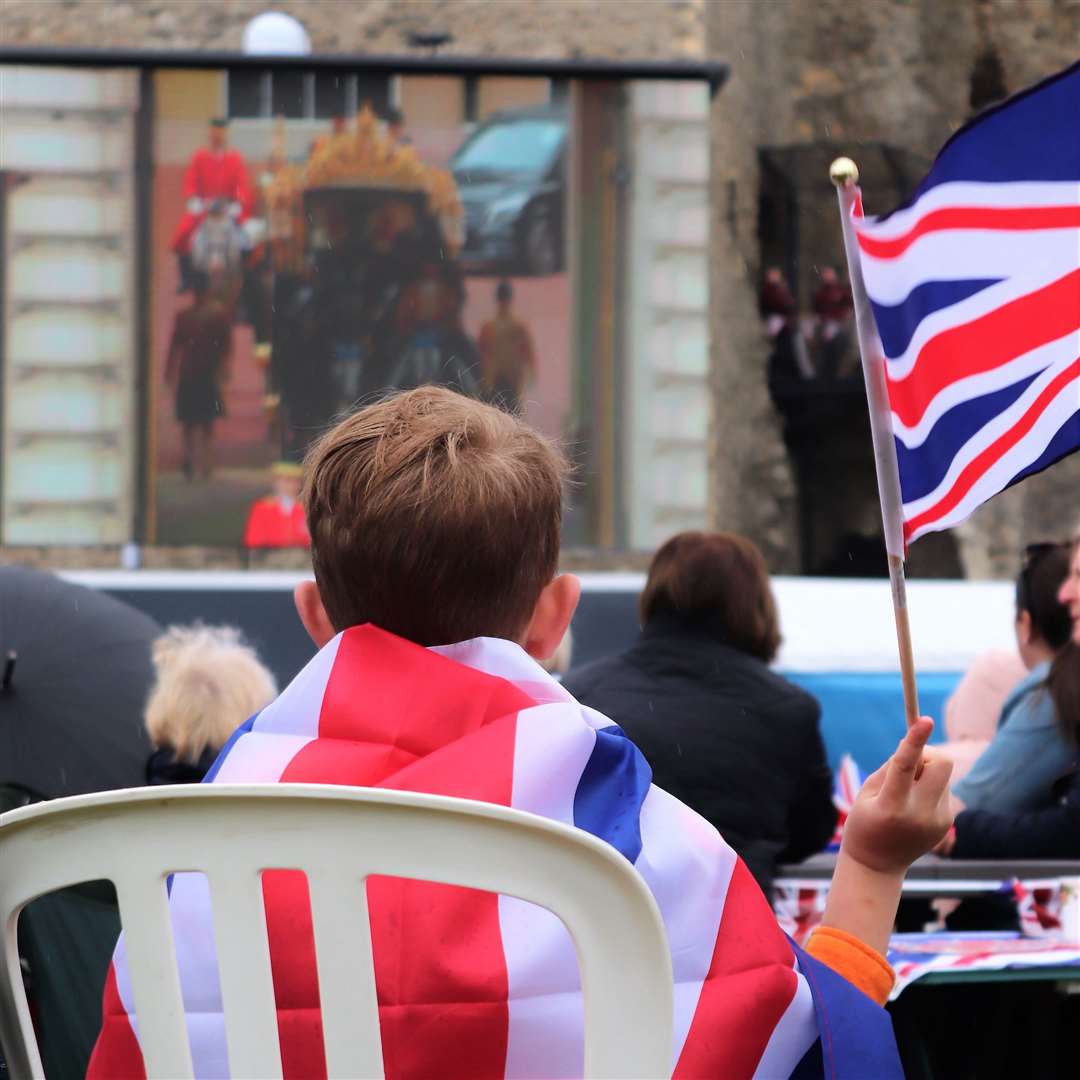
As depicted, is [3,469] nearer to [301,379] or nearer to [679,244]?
[301,379]

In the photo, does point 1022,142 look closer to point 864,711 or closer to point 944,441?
point 944,441

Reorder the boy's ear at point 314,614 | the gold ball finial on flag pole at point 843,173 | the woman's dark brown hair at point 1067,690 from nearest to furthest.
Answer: the boy's ear at point 314,614, the gold ball finial on flag pole at point 843,173, the woman's dark brown hair at point 1067,690

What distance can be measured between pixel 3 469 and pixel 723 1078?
11282 mm

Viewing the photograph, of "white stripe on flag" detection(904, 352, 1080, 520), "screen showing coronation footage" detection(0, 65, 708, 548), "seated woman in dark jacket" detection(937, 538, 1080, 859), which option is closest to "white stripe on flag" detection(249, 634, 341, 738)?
"white stripe on flag" detection(904, 352, 1080, 520)

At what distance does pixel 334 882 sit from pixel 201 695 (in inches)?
97.2

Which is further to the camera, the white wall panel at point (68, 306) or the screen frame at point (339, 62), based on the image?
the white wall panel at point (68, 306)

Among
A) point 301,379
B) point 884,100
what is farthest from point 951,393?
point 884,100

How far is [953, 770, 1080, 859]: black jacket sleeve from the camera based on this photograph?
365 cm

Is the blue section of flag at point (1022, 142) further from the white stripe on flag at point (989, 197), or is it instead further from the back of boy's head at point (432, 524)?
the back of boy's head at point (432, 524)

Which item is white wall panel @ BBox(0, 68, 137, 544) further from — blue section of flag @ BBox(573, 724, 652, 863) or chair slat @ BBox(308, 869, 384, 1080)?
chair slat @ BBox(308, 869, 384, 1080)

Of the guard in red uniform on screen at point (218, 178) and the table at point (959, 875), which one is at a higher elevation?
the guard in red uniform on screen at point (218, 178)

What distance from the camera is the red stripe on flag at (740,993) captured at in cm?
136

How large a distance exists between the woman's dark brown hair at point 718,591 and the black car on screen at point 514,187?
845 cm

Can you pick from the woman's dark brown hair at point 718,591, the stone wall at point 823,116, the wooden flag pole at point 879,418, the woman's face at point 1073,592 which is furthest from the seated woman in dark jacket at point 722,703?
the stone wall at point 823,116
